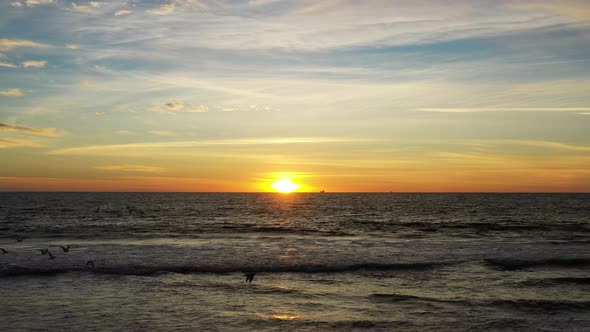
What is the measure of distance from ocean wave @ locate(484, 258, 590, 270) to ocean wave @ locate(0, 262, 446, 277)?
4.00 metres

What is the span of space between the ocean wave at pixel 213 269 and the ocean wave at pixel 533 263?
400cm

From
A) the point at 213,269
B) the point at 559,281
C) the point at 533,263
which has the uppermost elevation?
the point at 559,281

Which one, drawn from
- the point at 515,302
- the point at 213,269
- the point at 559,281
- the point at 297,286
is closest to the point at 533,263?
the point at 559,281

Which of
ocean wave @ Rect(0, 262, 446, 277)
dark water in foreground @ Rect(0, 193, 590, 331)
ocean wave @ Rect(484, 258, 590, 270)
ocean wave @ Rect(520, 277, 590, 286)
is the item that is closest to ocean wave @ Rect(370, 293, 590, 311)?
dark water in foreground @ Rect(0, 193, 590, 331)

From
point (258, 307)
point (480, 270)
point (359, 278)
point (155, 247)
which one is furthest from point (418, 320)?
point (155, 247)

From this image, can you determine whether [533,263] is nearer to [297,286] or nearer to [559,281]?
[559,281]

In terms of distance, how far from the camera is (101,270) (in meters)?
27.7

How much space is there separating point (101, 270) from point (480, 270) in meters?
22.8

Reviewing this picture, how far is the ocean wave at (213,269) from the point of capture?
27.0m

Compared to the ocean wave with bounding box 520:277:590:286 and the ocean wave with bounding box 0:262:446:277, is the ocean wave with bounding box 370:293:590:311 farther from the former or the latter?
the ocean wave with bounding box 0:262:446:277

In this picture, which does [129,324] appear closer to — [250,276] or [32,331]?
[32,331]

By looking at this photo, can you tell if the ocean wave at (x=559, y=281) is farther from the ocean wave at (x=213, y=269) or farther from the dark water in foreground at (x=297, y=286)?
the ocean wave at (x=213, y=269)

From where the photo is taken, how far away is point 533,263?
31.2m

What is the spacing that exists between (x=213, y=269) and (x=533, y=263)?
2122 cm
